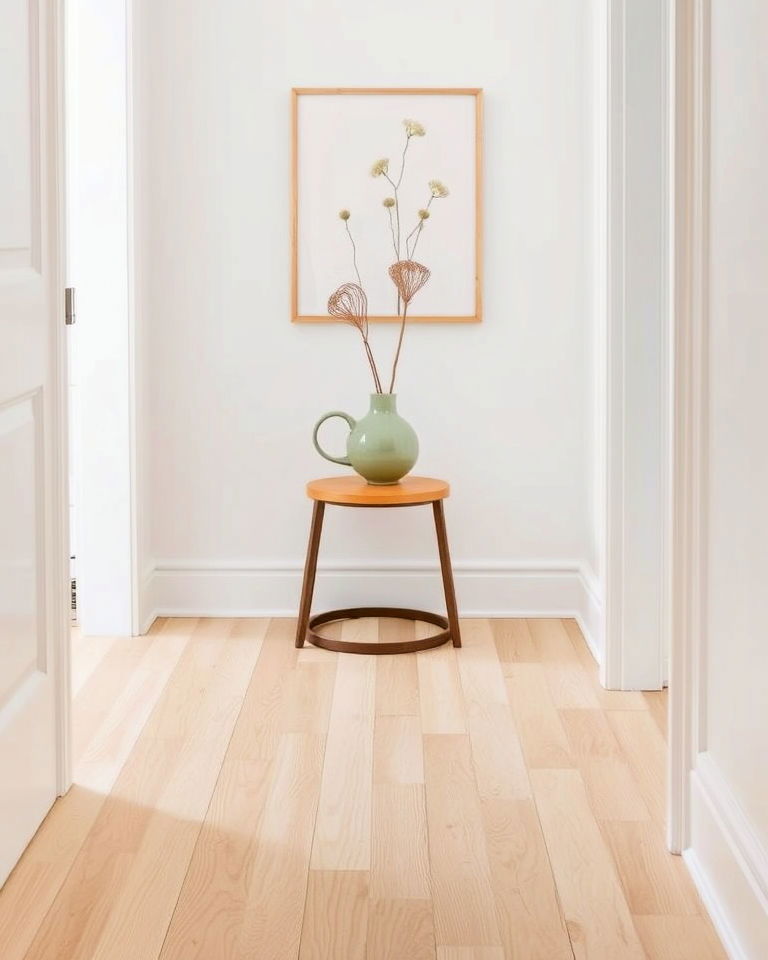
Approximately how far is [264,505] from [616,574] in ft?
4.15

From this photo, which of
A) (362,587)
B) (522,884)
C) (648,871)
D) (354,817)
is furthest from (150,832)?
(362,587)

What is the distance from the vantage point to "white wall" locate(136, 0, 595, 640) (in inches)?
155

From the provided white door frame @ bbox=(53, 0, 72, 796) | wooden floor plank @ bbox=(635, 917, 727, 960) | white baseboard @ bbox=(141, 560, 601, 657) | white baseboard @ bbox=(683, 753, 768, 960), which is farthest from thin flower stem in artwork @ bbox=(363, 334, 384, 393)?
wooden floor plank @ bbox=(635, 917, 727, 960)

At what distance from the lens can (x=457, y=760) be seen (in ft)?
9.27

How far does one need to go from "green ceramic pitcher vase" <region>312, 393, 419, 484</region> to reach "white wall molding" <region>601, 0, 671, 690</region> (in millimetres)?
662

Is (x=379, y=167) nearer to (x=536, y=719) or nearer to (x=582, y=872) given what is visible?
(x=536, y=719)

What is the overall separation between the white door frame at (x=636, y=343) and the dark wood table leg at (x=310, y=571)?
0.88m

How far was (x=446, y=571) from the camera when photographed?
12.4 ft

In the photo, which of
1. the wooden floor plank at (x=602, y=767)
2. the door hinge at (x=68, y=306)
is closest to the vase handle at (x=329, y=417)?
the wooden floor plank at (x=602, y=767)

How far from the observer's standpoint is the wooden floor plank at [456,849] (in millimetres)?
2057

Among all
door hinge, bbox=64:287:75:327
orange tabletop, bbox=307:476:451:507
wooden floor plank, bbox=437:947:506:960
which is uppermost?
door hinge, bbox=64:287:75:327

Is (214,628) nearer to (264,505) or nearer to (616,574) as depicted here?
(264,505)

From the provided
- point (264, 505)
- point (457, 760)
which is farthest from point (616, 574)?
point (264, 505)

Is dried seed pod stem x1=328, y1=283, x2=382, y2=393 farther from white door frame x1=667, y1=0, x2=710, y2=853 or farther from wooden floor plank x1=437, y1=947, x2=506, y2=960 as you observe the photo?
wooden floor plank x1=437, y1=947, x2=506, y2=960
